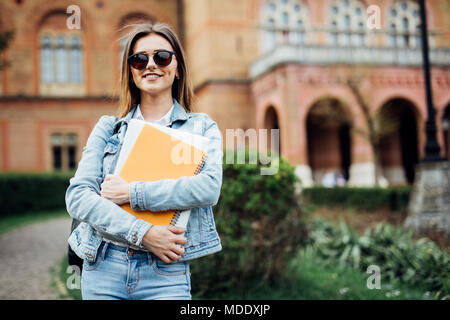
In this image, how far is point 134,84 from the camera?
7.13 feet

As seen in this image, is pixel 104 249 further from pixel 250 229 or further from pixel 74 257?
pixel 250 229

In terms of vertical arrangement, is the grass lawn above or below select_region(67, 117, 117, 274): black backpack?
below

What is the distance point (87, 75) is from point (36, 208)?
9.73 m

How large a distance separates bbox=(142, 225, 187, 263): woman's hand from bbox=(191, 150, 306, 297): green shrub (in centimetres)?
281

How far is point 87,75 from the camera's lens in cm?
2409

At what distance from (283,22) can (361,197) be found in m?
12.5

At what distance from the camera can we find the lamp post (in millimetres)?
7477

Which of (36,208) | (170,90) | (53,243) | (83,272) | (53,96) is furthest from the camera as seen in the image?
(53,96)

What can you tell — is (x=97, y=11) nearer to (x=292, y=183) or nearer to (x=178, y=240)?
(x=292, y=183)

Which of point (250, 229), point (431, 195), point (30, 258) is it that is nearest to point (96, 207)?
point (250, 229)

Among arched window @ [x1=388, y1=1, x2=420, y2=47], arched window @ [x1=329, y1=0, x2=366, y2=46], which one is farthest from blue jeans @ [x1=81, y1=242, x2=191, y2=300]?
arched window @ [x1=388, y1=1, x2=420, y2=47]

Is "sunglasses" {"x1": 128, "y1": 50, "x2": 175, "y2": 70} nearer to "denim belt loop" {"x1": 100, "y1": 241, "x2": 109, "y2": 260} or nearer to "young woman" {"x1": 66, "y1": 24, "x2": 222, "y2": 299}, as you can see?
"young woman" {"x1": 66, "y1": 24, "x2": 222, "y2": 299}
